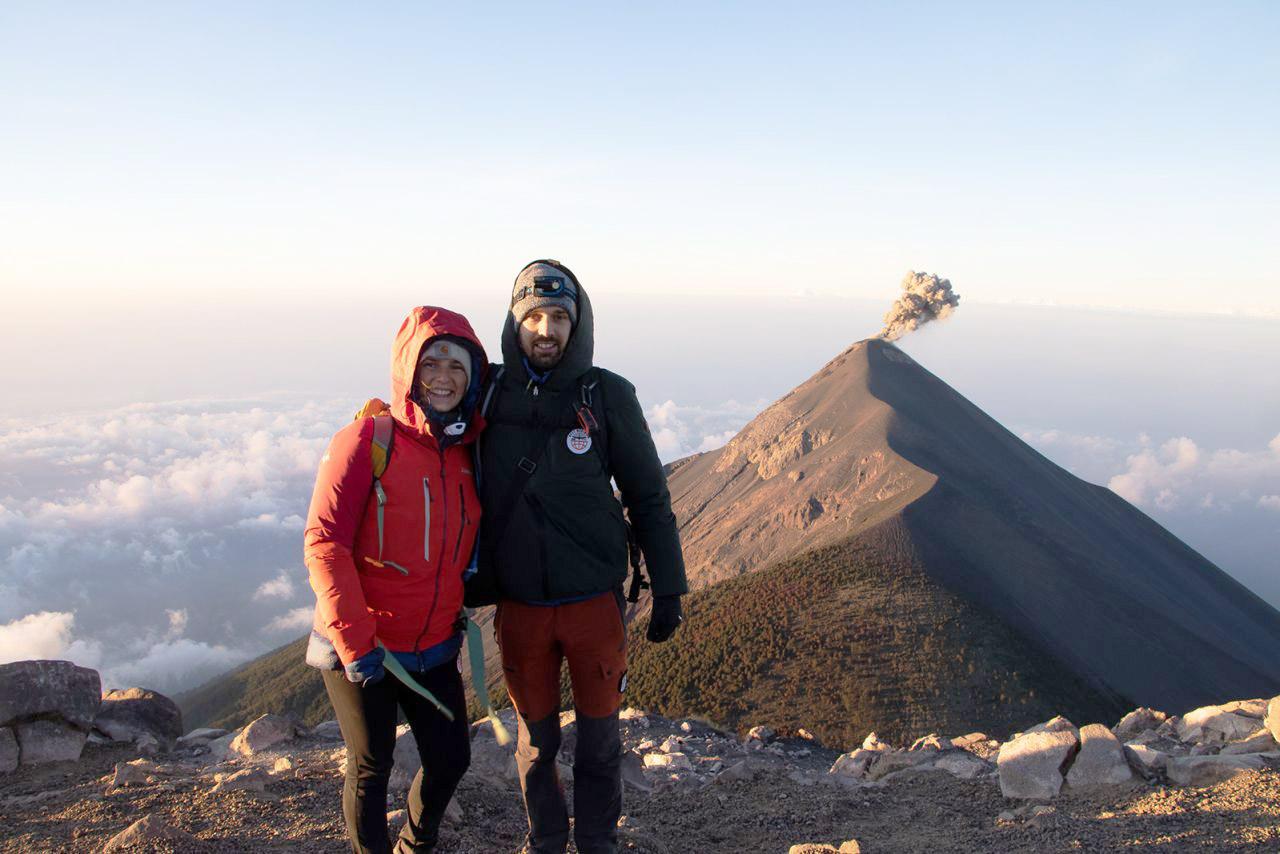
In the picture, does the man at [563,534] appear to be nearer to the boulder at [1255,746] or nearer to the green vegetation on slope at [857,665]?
the boulder at [1255,746]

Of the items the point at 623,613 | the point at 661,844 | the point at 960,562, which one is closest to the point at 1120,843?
the point at 661,844

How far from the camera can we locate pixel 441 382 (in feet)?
13.0

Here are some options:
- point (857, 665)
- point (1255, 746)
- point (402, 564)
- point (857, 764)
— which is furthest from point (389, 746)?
point (857, 665)

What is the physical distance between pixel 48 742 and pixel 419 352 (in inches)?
274

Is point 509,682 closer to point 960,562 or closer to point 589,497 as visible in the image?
point 589,497

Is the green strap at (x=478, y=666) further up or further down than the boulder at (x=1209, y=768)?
further up

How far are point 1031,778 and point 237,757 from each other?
315 inches

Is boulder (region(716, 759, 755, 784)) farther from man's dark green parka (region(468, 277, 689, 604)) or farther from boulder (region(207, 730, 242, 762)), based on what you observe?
boulder (region(207, 730, 242, 762))

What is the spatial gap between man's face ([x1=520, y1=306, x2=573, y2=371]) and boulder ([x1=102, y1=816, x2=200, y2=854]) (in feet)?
11.7

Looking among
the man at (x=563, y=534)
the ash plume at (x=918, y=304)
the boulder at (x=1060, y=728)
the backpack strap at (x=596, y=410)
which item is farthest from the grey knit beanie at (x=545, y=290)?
the ash plume at (x=918, y=304)

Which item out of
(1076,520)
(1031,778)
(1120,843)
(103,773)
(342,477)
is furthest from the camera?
(1076,520)

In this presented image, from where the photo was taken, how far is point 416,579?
3826 mm

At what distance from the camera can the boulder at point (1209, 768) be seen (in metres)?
6.17

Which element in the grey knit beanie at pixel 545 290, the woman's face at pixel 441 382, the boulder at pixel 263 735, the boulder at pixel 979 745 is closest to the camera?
the woman's face at pixel 441 382
